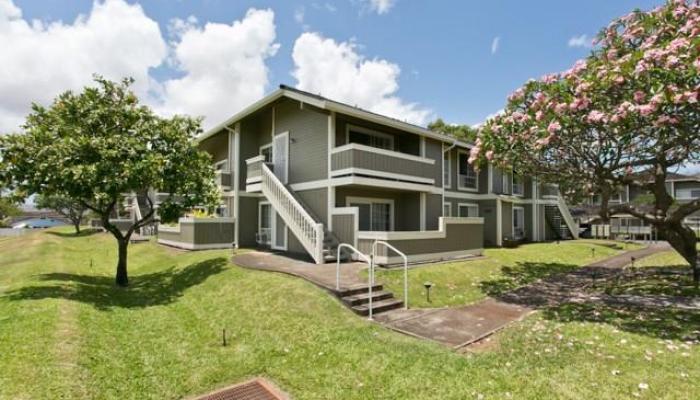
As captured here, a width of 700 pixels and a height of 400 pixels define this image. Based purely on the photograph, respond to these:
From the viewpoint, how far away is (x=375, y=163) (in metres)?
13.1

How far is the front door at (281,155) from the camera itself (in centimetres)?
1595

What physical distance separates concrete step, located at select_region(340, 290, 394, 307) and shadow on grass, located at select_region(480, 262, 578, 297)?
3429mm

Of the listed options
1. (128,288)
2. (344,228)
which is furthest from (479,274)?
(128,288)

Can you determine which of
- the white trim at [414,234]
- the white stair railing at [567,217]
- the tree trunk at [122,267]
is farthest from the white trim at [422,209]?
the white stair railing at [567,217]

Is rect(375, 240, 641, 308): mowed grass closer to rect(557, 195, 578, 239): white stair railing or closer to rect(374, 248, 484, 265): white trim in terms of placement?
rect(374, 248, 484, 265): white trim

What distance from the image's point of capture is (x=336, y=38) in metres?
15.5

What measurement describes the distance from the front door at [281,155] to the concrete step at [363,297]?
8863 millimetres

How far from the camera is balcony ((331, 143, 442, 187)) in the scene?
41.1 feet

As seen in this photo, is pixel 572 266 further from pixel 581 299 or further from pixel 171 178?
pixel 171 178

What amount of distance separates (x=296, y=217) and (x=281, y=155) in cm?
465

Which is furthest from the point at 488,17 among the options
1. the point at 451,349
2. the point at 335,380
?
the point at 335,380

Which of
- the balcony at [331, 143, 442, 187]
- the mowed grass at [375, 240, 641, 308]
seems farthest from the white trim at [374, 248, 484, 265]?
the balcony at [331, 143, 442, 187]

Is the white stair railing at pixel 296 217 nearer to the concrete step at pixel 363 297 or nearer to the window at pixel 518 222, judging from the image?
the concrete step at pixel 363 297

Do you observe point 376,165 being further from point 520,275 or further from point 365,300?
point 520,275
